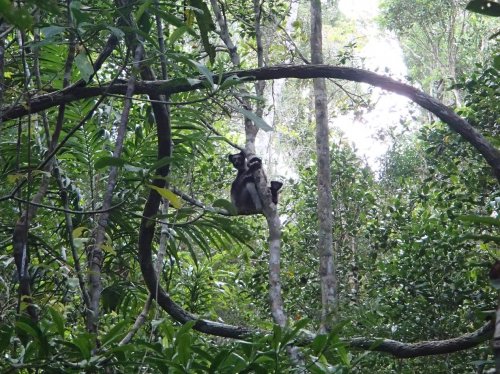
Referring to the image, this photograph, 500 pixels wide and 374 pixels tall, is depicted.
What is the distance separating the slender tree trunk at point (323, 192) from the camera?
394cm

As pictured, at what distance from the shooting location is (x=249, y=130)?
3270 mm

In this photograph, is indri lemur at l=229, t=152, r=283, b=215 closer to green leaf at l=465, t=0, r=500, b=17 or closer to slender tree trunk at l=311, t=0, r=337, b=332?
slender tree trunk at l=311, t=0, r=337, b=332

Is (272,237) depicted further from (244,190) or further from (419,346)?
(244,190)

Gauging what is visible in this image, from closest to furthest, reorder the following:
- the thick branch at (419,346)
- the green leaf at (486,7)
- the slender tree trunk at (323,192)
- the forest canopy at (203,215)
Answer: the green leaf at (486,7) < the forest canopy at (203,215) < the thick branch at (419,346) < the slender tree trunk at (323,192)

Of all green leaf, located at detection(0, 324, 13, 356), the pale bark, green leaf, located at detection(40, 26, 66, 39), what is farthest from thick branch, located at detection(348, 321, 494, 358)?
green leaf, located at detection(40, 26, 66, 39)

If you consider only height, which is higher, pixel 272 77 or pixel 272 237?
pixel 272 77

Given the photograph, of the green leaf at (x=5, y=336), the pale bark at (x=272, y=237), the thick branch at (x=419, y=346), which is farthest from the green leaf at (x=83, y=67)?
the pale bark at (x=272, y=237)

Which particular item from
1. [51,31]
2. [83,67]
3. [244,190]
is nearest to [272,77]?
[83,67]

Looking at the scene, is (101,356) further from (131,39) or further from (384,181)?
(384,181)

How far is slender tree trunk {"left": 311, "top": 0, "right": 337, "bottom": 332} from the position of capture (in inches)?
155

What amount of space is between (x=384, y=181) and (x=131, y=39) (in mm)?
6420

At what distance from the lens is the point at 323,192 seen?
4320 mm

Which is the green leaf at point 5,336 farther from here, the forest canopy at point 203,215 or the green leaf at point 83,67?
the green leaf at point 83,67

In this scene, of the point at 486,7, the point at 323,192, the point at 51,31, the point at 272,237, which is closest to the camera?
the point at 486,7
